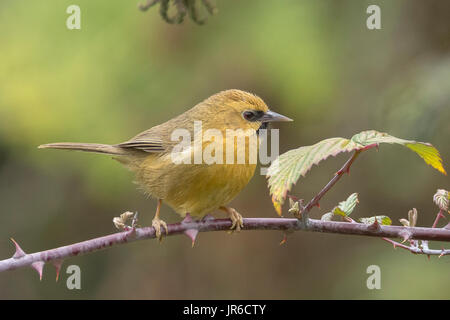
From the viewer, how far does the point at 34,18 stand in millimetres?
5527

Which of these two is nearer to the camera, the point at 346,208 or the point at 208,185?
the point at 346,208

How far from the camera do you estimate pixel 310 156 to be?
7.97 feet

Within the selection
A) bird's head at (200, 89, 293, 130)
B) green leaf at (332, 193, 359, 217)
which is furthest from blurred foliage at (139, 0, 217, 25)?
bird's head at (200, 89, 293, 130)

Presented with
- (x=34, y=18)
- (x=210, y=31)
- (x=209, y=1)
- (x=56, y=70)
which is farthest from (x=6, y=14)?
(x=209, y=1)

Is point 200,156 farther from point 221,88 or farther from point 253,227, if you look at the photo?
point 221,88

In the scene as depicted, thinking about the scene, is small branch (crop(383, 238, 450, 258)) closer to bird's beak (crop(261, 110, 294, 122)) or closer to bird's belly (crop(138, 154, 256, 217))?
bird's belly (crop(138, 154, 256, 217))

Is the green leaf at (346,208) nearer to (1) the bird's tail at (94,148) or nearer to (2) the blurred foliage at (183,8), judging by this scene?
(2) the blurred foliage at (183,8)

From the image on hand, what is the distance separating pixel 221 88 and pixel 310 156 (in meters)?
3.60

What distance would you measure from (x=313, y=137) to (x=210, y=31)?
151 centimetres

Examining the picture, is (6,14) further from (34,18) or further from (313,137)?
(313,137)

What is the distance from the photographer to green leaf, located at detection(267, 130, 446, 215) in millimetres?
2373

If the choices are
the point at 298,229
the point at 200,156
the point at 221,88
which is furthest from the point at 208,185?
the point at 221,88

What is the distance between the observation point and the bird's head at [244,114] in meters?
4.32

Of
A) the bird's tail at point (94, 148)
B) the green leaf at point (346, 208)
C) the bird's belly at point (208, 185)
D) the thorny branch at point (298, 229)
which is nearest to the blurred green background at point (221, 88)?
the bird's tail at point (94, 148)
